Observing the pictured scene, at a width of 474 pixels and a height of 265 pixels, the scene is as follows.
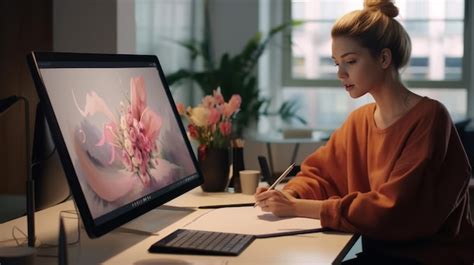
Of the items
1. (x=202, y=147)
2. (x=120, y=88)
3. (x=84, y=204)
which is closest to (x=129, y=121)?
(x=120, y=88)

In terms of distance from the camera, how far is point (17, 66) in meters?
3.62

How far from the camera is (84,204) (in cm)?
151

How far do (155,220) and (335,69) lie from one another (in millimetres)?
4862

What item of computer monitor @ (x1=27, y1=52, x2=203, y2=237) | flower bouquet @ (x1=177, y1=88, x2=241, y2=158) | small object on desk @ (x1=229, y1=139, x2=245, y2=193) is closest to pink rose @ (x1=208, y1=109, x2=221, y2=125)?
flower bouquet @ (x1=177, y1=88, x2=241, y2=158)

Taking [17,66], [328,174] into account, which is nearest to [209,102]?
[328,174]

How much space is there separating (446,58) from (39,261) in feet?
18.5

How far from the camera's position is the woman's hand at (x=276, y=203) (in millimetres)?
1972

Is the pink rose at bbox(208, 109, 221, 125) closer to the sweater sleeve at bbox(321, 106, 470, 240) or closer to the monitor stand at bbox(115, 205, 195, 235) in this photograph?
the monitor stand at bbox(115, 205, 195, 235)

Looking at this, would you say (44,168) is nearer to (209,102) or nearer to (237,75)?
(209,102)

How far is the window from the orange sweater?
474 cm

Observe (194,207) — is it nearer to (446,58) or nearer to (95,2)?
(95,2)

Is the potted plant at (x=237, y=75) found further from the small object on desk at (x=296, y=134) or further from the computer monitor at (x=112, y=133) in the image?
the computer monitor at (x=112, y=133)

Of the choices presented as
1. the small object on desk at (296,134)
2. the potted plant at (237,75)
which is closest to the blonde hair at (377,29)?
the small object on desk at (296,134)

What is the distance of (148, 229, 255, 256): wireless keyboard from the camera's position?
1.63 m
